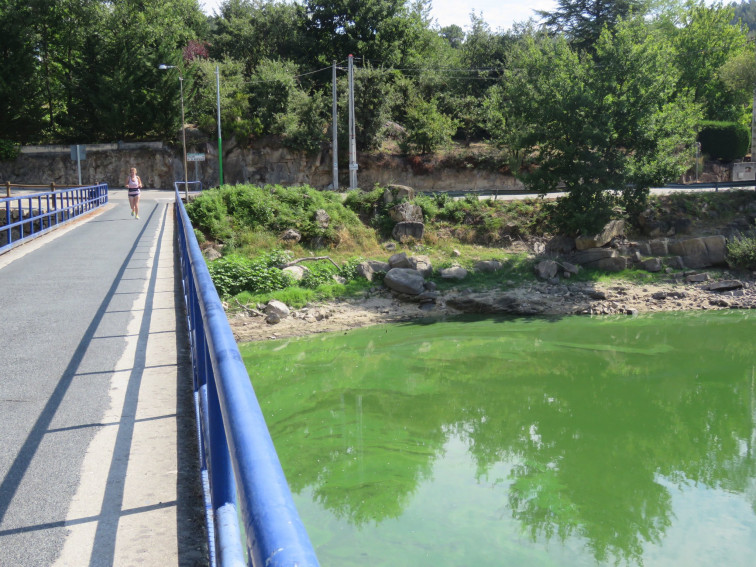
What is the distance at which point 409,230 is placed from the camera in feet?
113

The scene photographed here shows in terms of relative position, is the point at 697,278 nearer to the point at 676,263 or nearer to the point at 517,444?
the point at 676,263

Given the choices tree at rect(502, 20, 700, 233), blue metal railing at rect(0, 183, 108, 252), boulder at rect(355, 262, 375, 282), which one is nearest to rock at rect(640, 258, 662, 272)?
tree at rect(502, 20, 700, 233)

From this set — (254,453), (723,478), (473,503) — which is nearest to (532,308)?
(723,478)

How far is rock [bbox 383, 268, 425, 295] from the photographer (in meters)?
28.1

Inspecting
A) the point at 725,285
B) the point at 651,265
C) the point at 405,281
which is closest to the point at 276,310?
the point at 405,281

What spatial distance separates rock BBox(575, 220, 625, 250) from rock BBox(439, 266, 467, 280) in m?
6.41

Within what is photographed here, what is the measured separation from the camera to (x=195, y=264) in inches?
251

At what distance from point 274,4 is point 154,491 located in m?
68.7

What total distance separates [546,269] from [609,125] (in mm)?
6686

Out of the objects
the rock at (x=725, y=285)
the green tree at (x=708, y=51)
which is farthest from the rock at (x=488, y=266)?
the green tree at (x=708, y=51)

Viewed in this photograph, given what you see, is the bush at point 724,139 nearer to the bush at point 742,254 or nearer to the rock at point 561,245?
the bush at point 742,254

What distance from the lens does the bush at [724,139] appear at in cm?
4956

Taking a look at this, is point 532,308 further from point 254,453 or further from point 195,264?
point 254,453

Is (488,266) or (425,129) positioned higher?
(425,129)
